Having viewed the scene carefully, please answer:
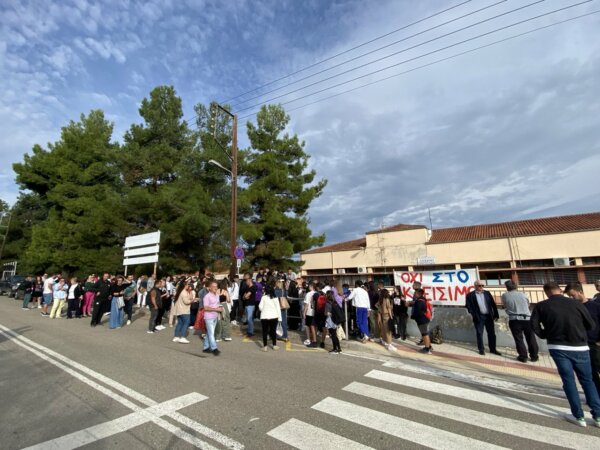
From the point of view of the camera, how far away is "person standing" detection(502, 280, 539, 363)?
7168 mm

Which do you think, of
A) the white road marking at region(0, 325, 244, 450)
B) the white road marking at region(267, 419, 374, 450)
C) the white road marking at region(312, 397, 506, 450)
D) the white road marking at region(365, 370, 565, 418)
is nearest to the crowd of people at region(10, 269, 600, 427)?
the white road marking at region(365, 370, 565, 418)

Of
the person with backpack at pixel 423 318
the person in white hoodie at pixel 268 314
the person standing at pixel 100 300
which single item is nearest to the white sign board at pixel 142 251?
the person standing at pixel 100 300

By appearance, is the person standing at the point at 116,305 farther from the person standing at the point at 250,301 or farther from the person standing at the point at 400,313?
the person standing at the point at 400,313

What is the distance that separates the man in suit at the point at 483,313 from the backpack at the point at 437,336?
1285 mm

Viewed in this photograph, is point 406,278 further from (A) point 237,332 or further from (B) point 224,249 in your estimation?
(B) point 224,249

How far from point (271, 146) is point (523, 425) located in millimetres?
22840

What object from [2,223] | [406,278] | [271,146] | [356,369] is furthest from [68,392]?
[2,223]

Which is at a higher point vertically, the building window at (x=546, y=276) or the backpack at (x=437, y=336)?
the building window at (x=546, y=276)

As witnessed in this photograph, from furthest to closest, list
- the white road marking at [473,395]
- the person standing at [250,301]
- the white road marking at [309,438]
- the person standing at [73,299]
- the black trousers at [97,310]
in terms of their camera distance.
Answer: the person standing at [73,299] < the black trousers at [97,310] < the person standing at [250,301] < the white road marking at [473,395] < the white road marking at [309,438]

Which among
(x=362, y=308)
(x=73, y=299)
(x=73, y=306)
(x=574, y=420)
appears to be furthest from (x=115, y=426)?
(x=73, y=306)

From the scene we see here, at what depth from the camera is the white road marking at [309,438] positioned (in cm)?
337

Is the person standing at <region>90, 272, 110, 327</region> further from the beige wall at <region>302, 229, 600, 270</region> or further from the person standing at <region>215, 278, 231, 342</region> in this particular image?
the beige wall at <region>302, 229, 600, 270</region>

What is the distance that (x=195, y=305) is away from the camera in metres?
11.1

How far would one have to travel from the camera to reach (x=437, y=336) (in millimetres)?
9086
